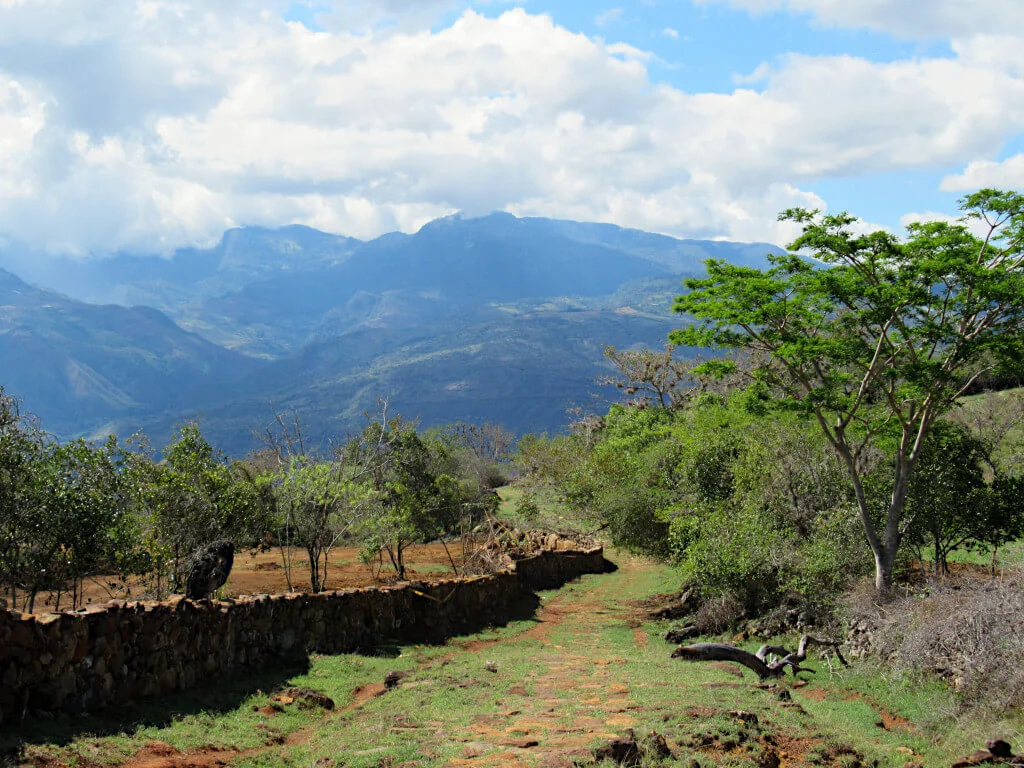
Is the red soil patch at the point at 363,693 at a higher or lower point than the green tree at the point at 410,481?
lower

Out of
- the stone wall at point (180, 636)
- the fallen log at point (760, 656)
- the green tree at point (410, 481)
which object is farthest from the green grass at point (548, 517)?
the fallen log at point (760, 656)

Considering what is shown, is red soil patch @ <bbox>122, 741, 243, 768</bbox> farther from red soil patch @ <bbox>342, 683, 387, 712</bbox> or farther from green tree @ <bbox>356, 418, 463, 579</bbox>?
green tree @ <bbox>356, 418, 463, 579</bbox>

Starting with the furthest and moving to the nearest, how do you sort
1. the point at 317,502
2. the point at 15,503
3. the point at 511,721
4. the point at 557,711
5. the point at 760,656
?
the point at 317,502
the point at 760,656
the point at 15,503
the point at 557,711
the point at 511,721

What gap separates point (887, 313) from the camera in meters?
16.6

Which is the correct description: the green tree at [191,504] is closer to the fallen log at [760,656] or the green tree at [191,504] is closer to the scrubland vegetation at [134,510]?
the scrubland vegetation at [134,510]

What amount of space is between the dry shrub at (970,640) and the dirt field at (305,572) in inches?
719

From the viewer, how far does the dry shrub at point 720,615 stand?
69.5ft

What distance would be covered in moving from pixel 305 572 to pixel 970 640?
90.4ft

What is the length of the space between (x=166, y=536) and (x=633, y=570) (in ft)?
78.5

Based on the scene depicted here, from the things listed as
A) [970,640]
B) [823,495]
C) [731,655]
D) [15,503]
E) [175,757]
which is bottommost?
[731,655]

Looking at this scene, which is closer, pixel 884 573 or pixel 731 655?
pixel 731 655

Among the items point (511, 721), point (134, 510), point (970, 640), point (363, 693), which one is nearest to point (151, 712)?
point (363, 693)

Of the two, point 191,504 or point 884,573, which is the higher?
point 191,504

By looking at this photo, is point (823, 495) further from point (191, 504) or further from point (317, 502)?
point (191, 504)
